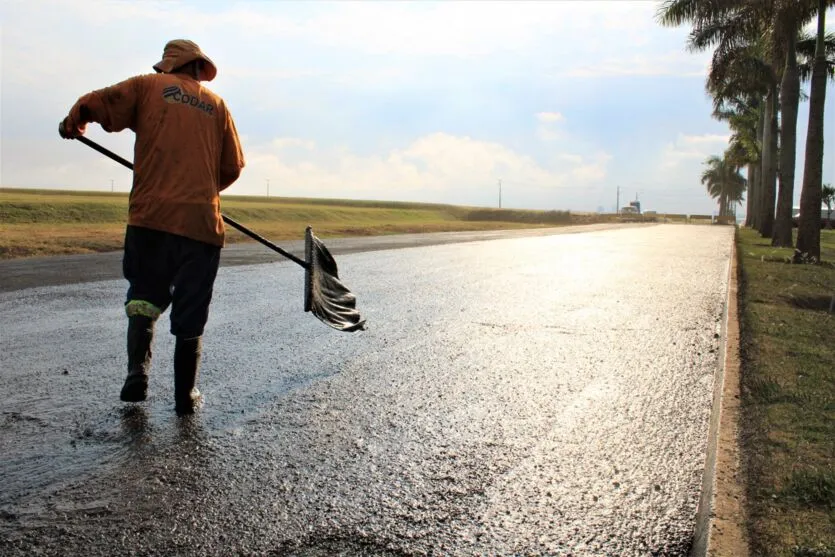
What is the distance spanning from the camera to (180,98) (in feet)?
13.2

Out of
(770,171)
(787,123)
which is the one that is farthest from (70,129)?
(770,171)

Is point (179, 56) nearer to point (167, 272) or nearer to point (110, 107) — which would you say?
point (110, 107)

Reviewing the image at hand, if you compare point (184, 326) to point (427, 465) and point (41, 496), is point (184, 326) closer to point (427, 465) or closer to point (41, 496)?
point (41, 496)

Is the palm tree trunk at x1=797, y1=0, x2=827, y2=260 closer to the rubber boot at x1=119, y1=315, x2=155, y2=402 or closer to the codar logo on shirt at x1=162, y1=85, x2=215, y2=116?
the codar logo on shirt at x1=162, y1=85, x2=215, y2=116

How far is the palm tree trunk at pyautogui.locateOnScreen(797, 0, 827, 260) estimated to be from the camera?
55.4 feet

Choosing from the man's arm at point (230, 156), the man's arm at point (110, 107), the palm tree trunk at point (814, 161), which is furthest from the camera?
the palm tree trunk at point (814, 161)

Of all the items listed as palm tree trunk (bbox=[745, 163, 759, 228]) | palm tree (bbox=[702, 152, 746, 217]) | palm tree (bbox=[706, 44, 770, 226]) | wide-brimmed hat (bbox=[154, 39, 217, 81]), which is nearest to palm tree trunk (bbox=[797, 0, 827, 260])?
palm tree (bbox=[706, 44, 770, 226])

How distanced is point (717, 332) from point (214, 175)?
16.9 feet

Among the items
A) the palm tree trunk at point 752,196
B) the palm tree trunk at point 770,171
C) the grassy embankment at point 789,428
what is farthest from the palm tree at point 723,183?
the grassy embankment at point 789,428

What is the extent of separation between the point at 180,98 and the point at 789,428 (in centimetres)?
372

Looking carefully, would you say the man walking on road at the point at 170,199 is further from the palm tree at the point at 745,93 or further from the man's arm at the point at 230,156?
the palm tree at the point at 745,93

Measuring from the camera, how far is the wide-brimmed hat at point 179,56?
13.5ft

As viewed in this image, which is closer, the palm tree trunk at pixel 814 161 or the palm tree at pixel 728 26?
the palm tree trunk at pixel 814 161

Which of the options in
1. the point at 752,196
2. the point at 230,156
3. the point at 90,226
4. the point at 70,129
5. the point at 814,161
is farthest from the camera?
the point at 752,196
